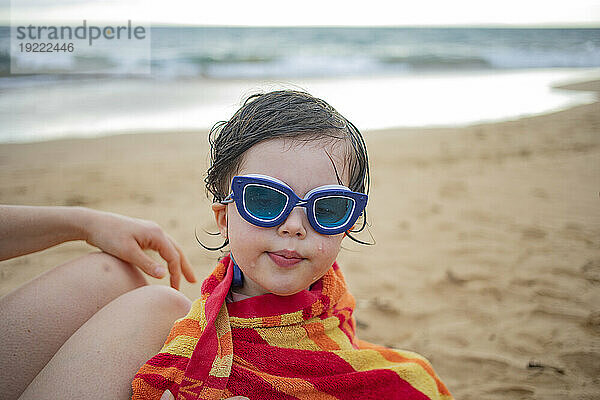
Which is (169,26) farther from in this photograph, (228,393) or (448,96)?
(228,393)

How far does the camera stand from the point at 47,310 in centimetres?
178

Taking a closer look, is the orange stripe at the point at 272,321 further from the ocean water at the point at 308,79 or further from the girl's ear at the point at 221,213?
the ocean water at the point at 308,79

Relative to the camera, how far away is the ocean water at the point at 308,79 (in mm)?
9461

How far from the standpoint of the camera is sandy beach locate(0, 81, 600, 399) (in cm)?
284

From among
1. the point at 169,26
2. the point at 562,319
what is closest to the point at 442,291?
the point at 562,319

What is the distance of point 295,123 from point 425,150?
6178 mm

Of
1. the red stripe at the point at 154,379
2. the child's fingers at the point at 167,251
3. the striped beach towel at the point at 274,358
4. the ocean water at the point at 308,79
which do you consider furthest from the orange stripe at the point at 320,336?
the ocean water at the point at 308,79

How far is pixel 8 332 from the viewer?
5.56 ft

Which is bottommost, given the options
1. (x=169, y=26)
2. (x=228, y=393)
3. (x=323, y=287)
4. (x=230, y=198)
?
(x=228, y=393)

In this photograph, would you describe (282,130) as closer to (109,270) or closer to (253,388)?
(253,388)

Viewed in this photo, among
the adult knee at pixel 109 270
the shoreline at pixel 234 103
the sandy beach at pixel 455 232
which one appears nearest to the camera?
the adult knee at pixel 109 270

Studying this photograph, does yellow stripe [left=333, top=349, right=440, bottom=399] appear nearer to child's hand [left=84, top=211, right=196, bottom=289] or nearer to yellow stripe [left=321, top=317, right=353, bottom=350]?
yellow stripe [left=321, top=317, right=353, bottom=350]

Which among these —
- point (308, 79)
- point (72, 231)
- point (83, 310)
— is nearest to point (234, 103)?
point (72, 231)

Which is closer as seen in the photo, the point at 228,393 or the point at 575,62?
the point at 228,393
